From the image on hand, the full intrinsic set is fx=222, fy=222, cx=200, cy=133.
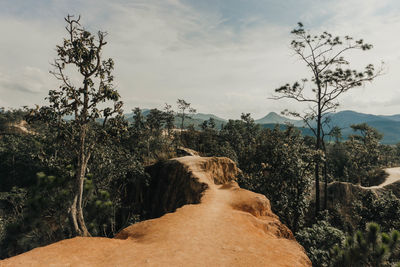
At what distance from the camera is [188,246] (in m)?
8.00

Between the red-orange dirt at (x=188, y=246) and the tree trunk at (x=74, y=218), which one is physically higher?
the red-orange dirt at (x=188, y=246)

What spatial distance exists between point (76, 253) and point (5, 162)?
45488 mm

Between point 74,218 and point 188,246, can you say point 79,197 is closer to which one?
point 74,218

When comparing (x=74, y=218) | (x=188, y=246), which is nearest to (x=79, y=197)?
(x=74, y=218)

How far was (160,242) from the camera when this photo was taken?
8.27m

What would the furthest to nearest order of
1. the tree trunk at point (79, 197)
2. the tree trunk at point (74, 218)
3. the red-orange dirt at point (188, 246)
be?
the tree trunk at point (79, 197) < the tree trunk at point (74, 218) < the red-orange dirt at point (188, 246)

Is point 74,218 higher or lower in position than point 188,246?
lower

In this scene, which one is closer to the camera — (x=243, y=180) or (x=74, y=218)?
(x=74, y=218)

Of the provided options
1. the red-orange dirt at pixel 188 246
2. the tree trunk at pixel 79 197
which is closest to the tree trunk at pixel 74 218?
the tree trunk at pixel 79 197

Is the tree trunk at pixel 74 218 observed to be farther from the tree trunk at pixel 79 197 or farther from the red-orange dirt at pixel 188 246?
the red-orange dirt at pixel 188 246

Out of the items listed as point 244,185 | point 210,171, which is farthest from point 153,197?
point 244,185

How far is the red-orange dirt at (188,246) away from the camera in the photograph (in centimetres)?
706

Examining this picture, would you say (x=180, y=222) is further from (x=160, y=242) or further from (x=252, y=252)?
(x=252, y=252)

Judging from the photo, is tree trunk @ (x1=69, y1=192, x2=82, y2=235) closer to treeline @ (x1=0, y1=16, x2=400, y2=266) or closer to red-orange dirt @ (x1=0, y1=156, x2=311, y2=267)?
treeline @ (x1=0, y1=16, x2=400, y2=266)
